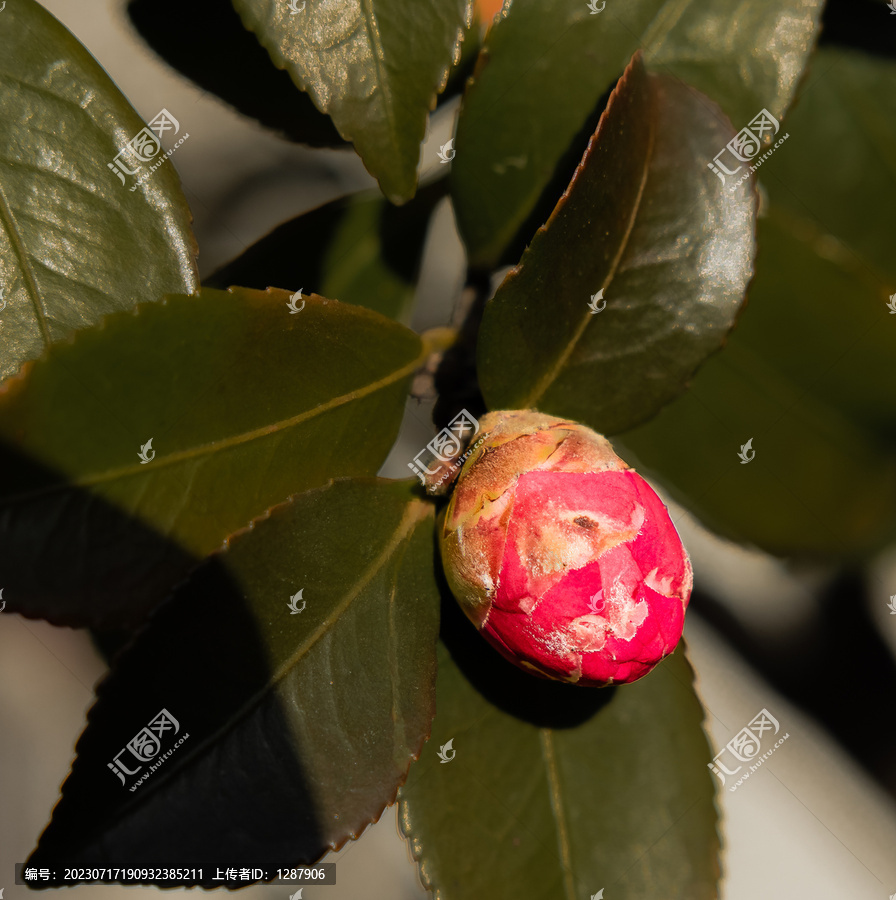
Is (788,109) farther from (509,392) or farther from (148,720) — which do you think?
(148,720)

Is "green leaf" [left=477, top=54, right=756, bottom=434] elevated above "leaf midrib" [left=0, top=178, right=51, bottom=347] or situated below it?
above

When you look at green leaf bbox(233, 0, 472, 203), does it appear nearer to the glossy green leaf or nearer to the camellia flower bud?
the camellia flower bud

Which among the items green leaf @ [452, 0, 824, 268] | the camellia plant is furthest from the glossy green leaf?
green leaf @ [452, 0, 824, 268]

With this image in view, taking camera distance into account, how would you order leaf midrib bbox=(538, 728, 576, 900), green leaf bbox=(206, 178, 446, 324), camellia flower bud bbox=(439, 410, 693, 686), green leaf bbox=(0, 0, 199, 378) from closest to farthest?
camellia flower bud bbox=(439, 410, 693, 686) → green leaf bbox=(0, 0, 199, 378) → leaf midrib bbox=(538, 728, 576, 900) → green leaf bbox=(206, 178, 446, 324)

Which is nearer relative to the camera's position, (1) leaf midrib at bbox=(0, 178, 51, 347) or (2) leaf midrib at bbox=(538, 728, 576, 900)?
(1) leaf midrib at bbox=(0, 178, 51, 347)

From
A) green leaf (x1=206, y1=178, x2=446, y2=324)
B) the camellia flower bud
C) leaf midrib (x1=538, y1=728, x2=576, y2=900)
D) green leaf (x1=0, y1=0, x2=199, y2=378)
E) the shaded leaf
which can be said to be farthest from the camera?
green leaf (x1=206, y1=178, x2=446, y2=324)
